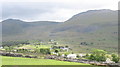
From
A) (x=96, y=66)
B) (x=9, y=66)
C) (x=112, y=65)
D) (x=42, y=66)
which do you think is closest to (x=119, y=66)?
(x=112, y=65)

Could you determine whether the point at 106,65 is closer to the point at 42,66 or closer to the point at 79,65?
the point at 79,65

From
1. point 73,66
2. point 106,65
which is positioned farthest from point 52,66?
point 106,65

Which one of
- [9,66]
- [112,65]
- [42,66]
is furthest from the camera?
[112,65]

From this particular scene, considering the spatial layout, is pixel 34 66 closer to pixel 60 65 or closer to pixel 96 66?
pixel 60 65

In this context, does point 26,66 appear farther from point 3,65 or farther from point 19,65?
point 3,65

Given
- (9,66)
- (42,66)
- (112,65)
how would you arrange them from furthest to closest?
1. (112,65)
2. (42,66)
3. (9,66)

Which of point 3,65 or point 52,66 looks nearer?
point 3,65

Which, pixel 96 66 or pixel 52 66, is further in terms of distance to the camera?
pixel 96 66

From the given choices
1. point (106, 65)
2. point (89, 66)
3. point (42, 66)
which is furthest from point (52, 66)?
point (106, 65)
